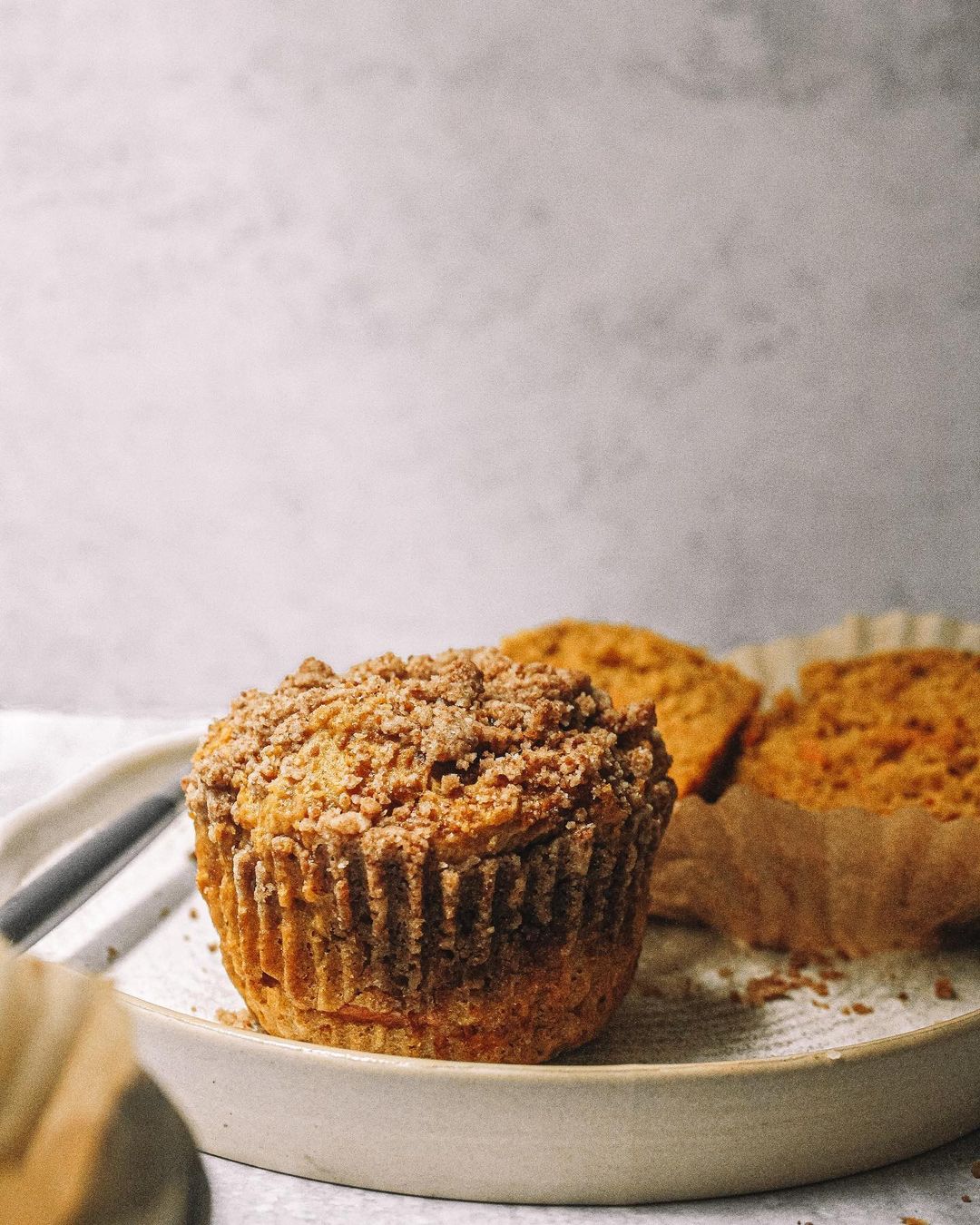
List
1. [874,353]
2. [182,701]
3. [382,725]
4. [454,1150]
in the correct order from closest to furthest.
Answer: [454,1150] → [382,725] → [874,353] → [182,701]

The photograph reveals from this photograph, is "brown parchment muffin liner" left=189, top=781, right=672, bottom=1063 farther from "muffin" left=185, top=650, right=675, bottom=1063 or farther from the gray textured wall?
the gray textured wall

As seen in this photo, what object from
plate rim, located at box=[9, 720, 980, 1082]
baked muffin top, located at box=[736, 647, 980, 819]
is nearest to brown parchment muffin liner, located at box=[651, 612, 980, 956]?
baked muffin top, located at box=[736, 647, 980, 819]

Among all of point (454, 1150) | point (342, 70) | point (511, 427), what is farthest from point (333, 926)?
point (342, 70)

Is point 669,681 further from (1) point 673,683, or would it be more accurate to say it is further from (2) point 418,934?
(2) point 418,934

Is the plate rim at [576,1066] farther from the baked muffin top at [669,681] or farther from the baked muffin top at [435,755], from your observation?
the baked muffin top at [669,681]

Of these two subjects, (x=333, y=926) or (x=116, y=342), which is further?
(x=116, y=342)

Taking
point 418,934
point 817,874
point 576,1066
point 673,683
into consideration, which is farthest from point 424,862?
point 673,683

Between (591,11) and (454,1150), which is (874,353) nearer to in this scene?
(591,11)
